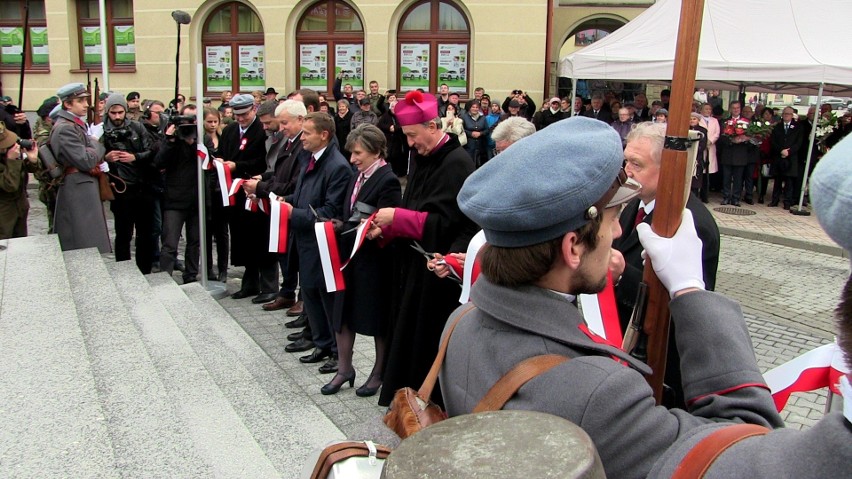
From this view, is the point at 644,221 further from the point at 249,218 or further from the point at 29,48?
the point at 29,48

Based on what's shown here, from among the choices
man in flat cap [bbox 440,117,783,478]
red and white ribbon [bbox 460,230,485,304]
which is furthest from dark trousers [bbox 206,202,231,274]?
man in flat cap [bbox 440,117,783,478]

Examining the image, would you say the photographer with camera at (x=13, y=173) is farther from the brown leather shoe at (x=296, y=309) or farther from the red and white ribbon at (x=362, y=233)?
the red and white ribbon at (x=362, y=233)

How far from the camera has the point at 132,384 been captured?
3883 mm

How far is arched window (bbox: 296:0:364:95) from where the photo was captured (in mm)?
19359

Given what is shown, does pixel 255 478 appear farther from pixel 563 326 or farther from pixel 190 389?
pixel 563 326

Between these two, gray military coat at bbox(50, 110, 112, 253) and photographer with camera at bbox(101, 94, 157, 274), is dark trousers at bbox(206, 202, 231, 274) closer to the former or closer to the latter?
photographer with camera at bbox(101, 94, 157, 274)

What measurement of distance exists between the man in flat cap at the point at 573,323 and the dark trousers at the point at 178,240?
689cm

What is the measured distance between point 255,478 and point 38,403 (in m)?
1.07

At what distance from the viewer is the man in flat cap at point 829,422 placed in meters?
0.91

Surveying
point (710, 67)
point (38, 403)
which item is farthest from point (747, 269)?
point (38, 403)

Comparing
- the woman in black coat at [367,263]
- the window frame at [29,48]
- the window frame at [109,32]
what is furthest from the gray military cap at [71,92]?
the window frame at [29,48]

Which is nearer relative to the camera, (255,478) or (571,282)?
(571,282)

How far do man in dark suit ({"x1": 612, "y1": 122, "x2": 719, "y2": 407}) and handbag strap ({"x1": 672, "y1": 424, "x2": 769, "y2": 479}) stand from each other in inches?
59.1

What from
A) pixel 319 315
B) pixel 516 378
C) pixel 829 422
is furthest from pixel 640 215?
pixel 319 315
